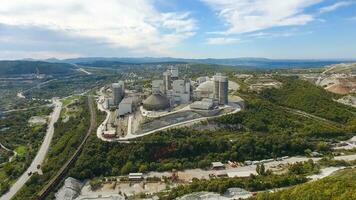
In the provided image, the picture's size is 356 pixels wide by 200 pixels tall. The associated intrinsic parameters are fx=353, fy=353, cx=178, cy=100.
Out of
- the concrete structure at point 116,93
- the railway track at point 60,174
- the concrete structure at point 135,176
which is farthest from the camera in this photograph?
the concrete structure at point 116,93

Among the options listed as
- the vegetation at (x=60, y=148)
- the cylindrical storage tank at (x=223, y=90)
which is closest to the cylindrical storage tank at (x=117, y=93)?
the vegetation at (x=60, y=148)

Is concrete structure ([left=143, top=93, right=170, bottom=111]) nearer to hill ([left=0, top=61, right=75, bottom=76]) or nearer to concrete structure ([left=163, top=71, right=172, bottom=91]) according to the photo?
concrete structure ([left=163, top=71, right=172, bottom=91])

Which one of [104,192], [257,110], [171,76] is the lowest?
[104,192]

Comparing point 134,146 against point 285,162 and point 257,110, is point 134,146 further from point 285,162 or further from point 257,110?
point 257,110

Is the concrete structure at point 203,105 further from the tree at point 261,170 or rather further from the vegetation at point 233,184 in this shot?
the vegetation at point 233,184

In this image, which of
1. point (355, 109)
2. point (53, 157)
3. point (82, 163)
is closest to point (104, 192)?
point (82, 163)

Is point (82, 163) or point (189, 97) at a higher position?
point (189, 97)
